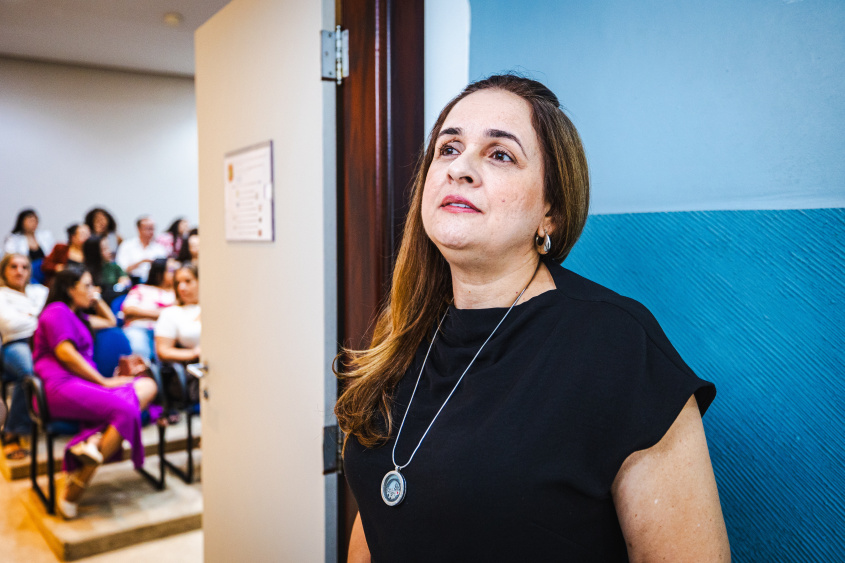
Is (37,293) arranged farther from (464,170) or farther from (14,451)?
(464,170)

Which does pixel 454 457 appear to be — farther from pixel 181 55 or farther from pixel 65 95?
pixel 65 95

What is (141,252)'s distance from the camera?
6395 mm

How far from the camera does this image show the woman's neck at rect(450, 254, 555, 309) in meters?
1.00

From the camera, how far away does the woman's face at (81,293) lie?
3279 mm

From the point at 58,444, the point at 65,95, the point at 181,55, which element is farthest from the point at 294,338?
the point at 65,95

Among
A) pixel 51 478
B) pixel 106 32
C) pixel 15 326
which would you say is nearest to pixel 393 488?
pixel 51 478

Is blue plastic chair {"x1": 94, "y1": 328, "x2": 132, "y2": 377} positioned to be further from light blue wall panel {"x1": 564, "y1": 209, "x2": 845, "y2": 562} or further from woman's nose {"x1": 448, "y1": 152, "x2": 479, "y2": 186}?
light blue wall panel {"x1": 564, "y1": 209, "x2": 845, "y2": 562}

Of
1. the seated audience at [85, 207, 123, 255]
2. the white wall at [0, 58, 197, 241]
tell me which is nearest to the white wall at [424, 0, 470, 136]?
the seated audience at [85, 207, 123, 255]

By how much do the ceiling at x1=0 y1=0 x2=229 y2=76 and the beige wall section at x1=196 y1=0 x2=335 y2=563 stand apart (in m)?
3.34

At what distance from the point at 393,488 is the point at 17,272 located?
4.32 meters

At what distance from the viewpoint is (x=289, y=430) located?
5.63 feet

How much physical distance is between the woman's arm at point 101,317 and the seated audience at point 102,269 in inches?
27.1

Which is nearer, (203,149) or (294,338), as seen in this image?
(294,338)

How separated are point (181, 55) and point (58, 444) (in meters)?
4.30
